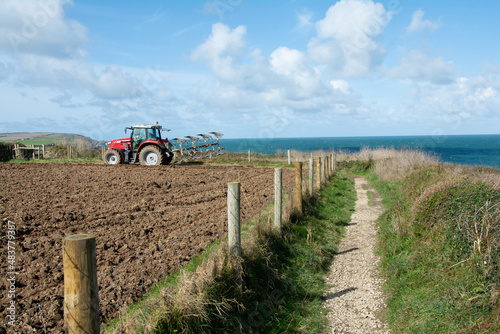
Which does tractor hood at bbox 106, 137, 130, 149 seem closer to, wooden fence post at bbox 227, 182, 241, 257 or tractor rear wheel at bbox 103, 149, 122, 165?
tractor rear wheel at bbox 103, 149, 122, 165

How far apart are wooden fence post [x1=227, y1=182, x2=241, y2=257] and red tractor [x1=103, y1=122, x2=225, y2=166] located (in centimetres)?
1720

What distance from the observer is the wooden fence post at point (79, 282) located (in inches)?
90.1

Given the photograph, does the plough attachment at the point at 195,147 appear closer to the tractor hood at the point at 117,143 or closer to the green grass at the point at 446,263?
the tractor hood at the point at 117,143

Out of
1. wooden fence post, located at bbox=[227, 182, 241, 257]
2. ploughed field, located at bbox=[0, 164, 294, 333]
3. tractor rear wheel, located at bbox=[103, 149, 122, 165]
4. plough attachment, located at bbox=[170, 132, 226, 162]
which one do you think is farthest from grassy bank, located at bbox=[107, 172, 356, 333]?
tractor rear wheel, located at bbox=[103, 149, 122, 165]

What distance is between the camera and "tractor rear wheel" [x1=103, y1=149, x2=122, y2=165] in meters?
23.0

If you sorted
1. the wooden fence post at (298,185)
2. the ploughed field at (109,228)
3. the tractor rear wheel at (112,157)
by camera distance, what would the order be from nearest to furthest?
1. the ploughed field at (109,228)
2. the wooden fence post at (298,185)
3. the tractor rear wheel at (112,157)

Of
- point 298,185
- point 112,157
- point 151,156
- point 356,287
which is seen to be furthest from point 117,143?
point 356,287

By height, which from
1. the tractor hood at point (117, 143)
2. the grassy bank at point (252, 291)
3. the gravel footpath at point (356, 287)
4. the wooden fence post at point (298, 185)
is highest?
the tractor hood at point (117, 143)

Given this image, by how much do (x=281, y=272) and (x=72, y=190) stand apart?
9.32 meters

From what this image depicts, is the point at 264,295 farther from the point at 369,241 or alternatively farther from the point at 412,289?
the point at 369,241

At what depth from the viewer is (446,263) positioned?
552 cm

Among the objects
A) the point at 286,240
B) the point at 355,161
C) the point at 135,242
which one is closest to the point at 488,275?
the point at 286,240

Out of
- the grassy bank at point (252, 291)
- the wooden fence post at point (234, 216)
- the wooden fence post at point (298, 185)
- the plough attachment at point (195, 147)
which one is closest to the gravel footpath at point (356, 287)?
the grassy bank at point (252, 291)

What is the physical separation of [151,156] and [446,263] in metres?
18.6
